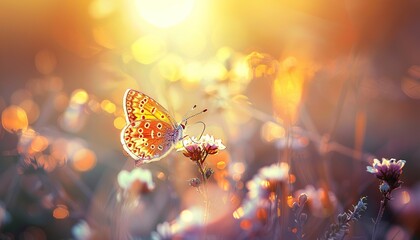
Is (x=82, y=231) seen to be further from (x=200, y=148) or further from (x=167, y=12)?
(x=167, y=12)

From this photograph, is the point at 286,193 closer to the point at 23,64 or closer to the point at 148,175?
the point at 148,175

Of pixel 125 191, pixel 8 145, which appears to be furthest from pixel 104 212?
pixel 8 145

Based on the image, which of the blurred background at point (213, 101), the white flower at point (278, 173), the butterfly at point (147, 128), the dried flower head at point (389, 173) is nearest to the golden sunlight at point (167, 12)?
the blurred background at point (213, 101)

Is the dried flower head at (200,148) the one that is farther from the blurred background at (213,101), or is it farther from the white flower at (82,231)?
the white flower at (82,231)

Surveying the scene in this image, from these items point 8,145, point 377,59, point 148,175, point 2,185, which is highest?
point 377,59

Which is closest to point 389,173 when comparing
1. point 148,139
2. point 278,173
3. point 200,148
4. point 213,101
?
point 278,173

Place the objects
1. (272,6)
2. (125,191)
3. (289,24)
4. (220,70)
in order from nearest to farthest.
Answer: (125,191)
(220,70)
(289,24)
(272,6)
